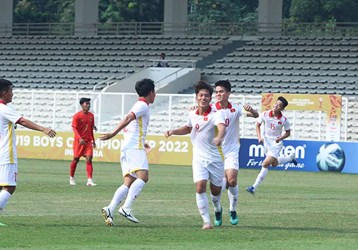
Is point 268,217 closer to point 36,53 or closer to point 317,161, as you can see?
point 317,161

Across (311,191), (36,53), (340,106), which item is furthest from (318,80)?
(311,191)

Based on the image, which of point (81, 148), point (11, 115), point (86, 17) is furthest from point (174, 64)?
point (11, 115)

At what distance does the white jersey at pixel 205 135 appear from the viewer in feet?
54.5

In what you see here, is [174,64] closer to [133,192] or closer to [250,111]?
[250,111]

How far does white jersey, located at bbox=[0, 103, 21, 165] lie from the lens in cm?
1630

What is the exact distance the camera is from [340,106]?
1617 inches

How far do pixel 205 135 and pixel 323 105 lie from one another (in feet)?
83.1

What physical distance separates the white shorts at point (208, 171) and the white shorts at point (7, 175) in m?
2.64

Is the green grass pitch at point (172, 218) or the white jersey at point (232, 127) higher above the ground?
the white jersey at point (232, 127)

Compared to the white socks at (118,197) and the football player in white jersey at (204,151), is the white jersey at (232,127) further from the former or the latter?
the white socks at (118,197)

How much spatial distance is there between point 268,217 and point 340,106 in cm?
2255

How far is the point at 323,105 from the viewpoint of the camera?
136 feet

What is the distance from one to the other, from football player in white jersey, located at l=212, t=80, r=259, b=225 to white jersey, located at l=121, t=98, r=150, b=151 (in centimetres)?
108

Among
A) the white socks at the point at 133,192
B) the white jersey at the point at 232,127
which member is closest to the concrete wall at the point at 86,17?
the white jersey at the point at 232,127
